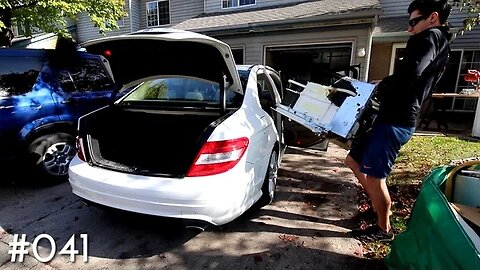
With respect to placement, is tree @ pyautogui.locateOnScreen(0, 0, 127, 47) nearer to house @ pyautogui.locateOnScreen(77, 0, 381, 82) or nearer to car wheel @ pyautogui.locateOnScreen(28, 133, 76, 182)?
house @ pyautogui.locateOnScreen(77, 0, 381, 82)

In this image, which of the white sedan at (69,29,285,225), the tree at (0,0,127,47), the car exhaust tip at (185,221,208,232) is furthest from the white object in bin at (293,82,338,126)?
the tree at (0,0,127,47)

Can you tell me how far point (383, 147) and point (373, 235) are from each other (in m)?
0.94

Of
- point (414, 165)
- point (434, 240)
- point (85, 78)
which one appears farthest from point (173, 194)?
point (414, 165)

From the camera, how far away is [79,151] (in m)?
2.76

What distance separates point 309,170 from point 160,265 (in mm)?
2986

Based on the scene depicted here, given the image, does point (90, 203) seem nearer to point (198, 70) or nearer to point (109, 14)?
point (198, 70)

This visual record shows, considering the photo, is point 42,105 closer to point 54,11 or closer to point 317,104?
point 317,104

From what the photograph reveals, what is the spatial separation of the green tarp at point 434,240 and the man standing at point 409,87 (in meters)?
0.41

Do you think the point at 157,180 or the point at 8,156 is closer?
the point at 157,180

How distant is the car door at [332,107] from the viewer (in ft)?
9.62

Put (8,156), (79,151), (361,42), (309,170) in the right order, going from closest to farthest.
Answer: (79,151)
(8,156)
(309,170)
(361,42)

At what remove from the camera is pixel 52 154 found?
3.92 meters

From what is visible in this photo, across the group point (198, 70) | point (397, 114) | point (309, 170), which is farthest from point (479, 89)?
point (198, 70)

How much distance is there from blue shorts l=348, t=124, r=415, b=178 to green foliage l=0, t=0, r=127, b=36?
8.16 m
